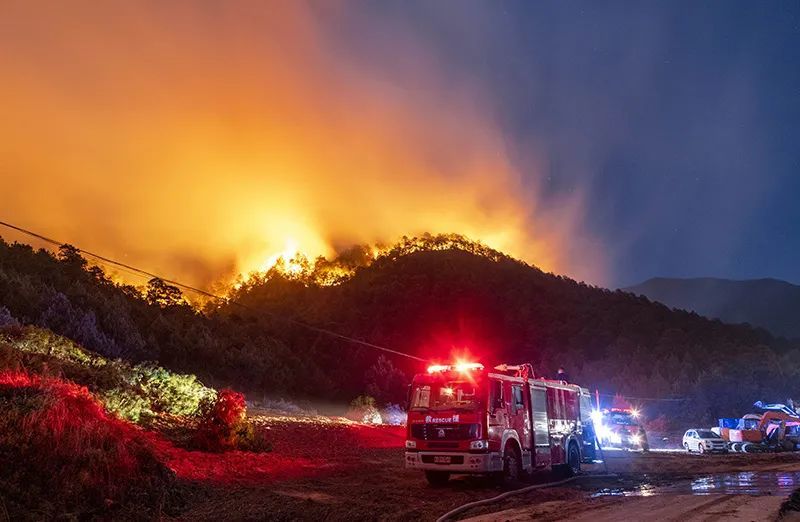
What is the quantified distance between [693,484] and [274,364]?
1993 inches

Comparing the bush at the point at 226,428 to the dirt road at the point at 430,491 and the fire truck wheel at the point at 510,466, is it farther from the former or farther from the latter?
the fire truck wheel at the point at 510,466

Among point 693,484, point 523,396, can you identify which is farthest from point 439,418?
point 693,484

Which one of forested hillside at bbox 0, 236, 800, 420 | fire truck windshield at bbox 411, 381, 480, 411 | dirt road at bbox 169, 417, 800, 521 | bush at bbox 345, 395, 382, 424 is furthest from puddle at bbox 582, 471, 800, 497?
bush at bbox 345, 395, 382, 424

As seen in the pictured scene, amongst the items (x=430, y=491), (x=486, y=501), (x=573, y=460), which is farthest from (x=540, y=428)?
(x=486, y=501)

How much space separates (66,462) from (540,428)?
13.6m

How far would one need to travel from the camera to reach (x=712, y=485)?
17.3 meters

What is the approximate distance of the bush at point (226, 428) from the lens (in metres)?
19.0

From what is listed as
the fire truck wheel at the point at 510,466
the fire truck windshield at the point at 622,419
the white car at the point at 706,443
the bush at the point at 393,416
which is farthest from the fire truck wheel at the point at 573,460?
the bush at the point at 393,416

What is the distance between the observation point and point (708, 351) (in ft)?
265

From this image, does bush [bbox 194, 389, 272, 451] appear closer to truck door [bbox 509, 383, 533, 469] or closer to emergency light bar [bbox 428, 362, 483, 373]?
emergency light bar [bbox 428, 362, 483, 373]

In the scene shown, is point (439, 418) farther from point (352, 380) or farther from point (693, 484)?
point (352, 380)

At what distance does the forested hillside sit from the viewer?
169 ft

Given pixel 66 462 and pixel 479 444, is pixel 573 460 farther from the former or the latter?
Answer: pixel 66 462

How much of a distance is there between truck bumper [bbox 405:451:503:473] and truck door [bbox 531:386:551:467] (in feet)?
8.39
